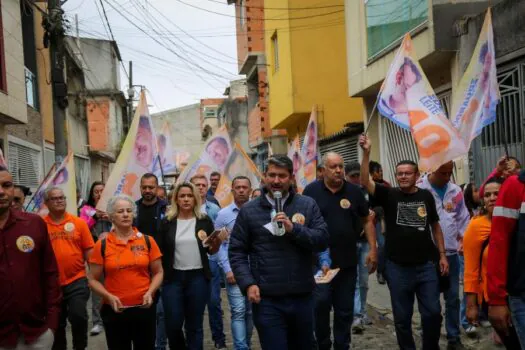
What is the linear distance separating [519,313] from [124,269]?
3081 millimetres

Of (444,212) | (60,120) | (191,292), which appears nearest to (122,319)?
(191,292)

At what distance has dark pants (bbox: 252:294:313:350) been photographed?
4633 millimetres

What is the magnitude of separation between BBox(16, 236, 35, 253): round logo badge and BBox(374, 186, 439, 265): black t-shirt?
10.9ft

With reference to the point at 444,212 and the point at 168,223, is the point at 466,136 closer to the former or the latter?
the point at 444,212

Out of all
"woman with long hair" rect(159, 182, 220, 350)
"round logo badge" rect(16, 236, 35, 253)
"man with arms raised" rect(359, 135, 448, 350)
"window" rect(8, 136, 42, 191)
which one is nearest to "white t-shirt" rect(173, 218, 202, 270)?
"woman with long hair" rect(159, 182, 220, 350)

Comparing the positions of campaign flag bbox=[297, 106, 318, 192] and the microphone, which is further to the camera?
campaign flag bbox=[297, 106, 318, 192]

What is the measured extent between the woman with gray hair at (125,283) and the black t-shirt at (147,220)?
1240 mm

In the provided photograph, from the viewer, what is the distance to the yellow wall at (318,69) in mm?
20891

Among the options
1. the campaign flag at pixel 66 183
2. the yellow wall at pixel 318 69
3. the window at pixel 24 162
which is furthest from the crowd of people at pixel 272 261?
the yellow wall at pixel 318 69

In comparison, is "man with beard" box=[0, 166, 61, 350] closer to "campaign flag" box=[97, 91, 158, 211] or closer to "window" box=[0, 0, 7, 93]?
"campaign flag" box=[97, 91, 158, 211]

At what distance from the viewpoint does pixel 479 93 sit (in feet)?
22.0

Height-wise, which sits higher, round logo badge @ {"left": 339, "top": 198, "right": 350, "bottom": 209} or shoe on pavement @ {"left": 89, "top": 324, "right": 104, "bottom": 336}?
round logo badge @ {"left": 339, "top": 198, "right": 350, "bottom": 209}

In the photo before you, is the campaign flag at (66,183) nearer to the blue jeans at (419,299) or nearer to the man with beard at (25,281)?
the man with beard at (25,281)

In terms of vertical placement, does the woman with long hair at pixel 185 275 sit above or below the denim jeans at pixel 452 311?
above
